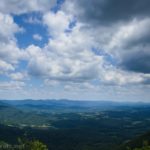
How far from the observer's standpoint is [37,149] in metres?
101

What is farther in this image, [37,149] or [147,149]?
[147,149]

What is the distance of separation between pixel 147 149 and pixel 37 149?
5281 cm

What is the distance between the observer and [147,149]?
128000mm
